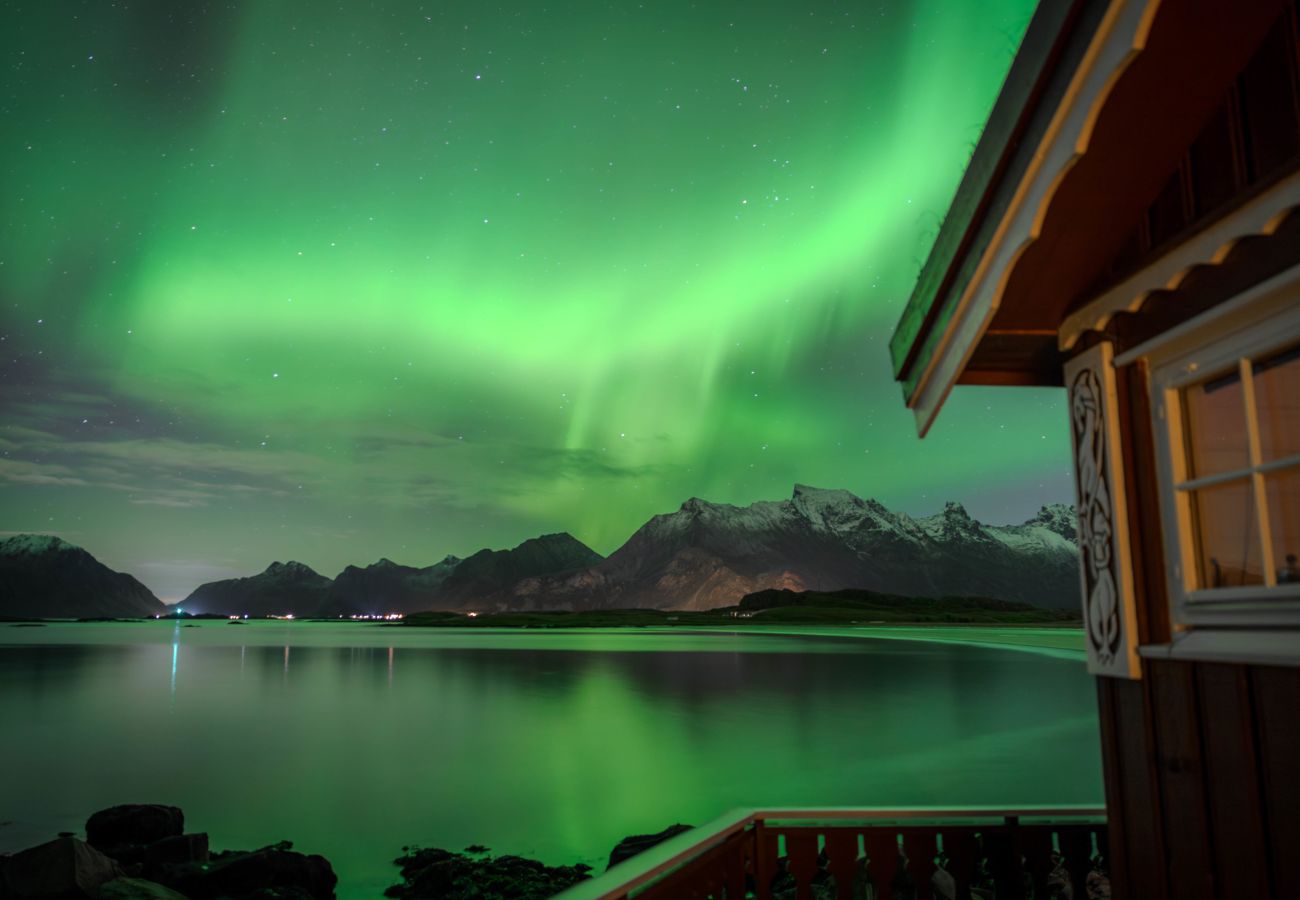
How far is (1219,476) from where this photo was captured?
3.40 meters

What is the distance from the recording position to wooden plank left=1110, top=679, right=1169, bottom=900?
364 centimetres

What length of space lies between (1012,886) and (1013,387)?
8.06 ft

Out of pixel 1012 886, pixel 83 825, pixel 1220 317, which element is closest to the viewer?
pixel 1220 317

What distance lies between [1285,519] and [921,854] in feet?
7.54

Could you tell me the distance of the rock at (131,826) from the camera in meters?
13.9

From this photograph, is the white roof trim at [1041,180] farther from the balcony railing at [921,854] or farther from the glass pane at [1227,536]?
the balcony railing at [921,854]

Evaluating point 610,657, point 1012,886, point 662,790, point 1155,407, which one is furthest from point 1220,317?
point 610,657

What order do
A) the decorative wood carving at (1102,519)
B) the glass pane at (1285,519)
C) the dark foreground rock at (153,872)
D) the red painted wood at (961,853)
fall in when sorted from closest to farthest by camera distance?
the glass pane at (1285,519)
the decorative wood carving at (1102,519)
the red painted wood at (961,853)
the dark foreground rock at (153,872)

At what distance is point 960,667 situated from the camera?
6100 centimetres

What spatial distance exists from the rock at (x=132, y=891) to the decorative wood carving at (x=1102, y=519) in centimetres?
969

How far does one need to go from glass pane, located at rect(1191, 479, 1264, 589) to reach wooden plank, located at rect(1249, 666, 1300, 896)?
0.44 meters

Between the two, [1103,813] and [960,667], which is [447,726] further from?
[960,667]

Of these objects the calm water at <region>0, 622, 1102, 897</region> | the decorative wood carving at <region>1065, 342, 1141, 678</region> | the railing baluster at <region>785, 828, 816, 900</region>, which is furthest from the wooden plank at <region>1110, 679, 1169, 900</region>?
the calm water at <region>0, 622, 1102, 897</region>

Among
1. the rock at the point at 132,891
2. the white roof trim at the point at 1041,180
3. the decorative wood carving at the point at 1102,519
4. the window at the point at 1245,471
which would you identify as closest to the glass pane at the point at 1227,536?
the window at the point at 1245,471
